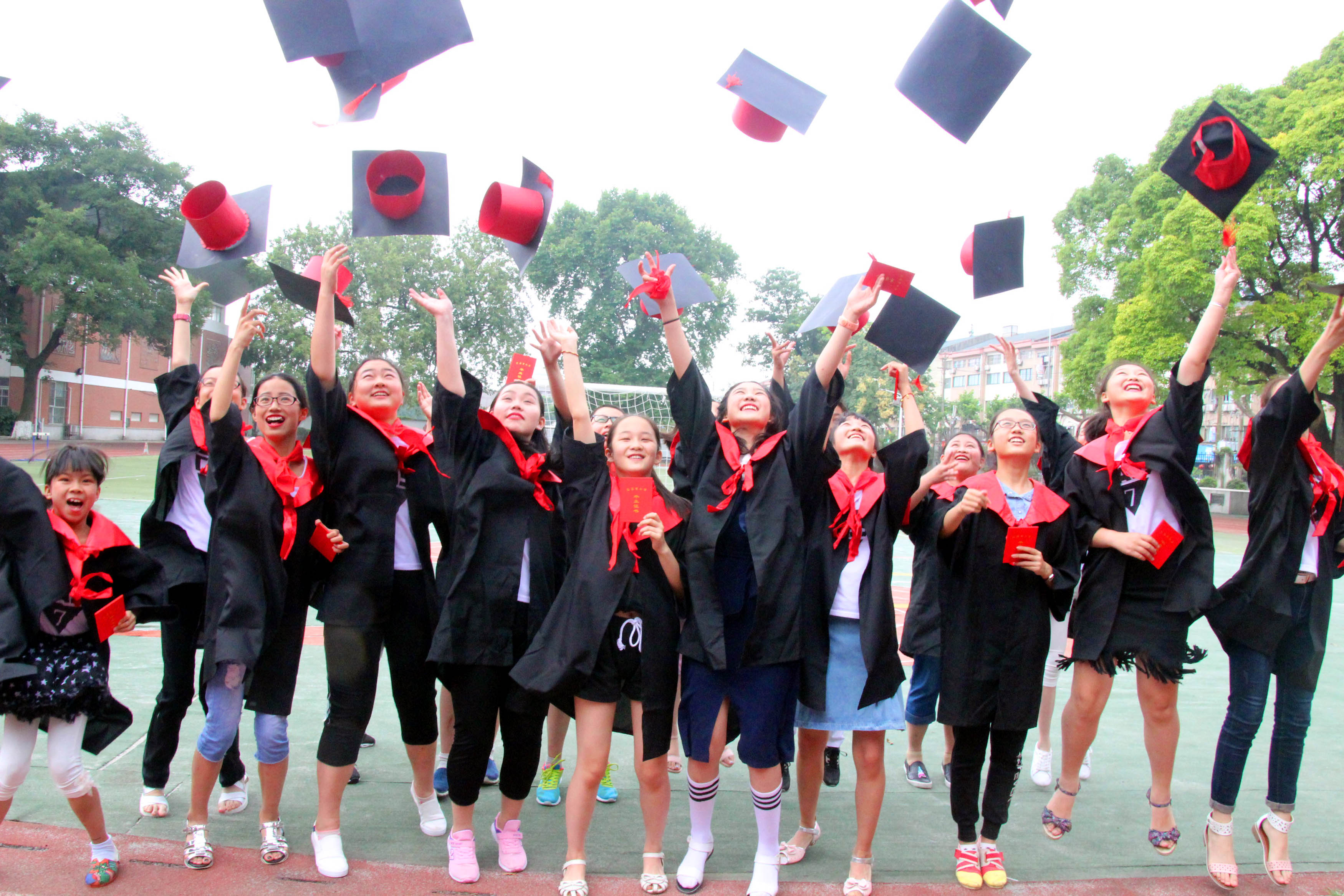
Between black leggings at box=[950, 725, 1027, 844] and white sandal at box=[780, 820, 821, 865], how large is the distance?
54 cm

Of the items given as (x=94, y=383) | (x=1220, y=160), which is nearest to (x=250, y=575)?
(x=1220, y=160)

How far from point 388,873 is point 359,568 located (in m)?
1.07

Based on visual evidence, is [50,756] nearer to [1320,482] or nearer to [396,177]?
[396,177]

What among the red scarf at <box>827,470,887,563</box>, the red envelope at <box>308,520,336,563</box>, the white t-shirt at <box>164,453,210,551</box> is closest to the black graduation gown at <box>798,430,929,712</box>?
the red scarf at <box>827,470,887,563</box>

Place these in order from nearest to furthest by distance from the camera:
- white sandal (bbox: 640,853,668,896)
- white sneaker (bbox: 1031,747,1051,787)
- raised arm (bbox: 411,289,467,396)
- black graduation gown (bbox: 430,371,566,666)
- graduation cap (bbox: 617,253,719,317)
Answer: white sandal (bbox: 640,853,668,896) < black graduation gown (bbox: 430,371,566,666) < raised arm (bbox: 411,289,467,396) < graduation cap (bbox: 617,253,719,317) < white sneaker (bbox: 1031,747,1051,787)

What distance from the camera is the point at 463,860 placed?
316 centimetres

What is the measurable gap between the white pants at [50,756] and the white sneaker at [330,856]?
767mm

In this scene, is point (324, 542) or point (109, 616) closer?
point (109, 616)

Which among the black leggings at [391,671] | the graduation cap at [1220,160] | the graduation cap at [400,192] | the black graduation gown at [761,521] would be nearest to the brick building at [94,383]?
the graduation cap at [400,192]

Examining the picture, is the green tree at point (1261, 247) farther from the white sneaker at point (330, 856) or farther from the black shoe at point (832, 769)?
the white sneaker at point (330, 856)

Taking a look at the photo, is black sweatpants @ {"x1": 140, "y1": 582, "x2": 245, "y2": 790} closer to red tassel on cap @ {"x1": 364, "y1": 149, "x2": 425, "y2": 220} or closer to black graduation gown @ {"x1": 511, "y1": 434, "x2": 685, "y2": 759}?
black graduation gown @ {"x1": 511, "y1": 434, "x2": 685, "y2": 759}

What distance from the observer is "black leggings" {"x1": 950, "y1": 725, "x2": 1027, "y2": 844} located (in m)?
3.26

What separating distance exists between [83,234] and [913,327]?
3890cm

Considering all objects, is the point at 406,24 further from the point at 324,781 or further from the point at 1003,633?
the point at 1003,633
